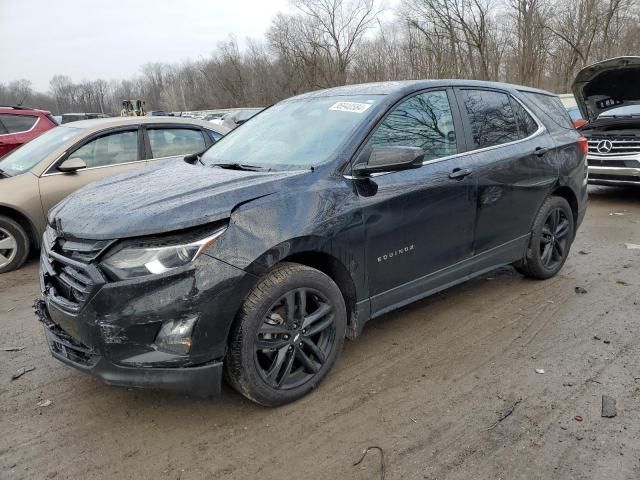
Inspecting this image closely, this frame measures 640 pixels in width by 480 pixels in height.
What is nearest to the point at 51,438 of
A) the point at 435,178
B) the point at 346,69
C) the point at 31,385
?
the point at 31,385

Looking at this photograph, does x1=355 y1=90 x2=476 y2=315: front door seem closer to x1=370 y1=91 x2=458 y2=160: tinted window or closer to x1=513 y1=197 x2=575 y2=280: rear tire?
x1=370 y1=91 x2=458 y2=160: tinted window

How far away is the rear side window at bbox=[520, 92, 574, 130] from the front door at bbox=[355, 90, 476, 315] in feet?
4.21

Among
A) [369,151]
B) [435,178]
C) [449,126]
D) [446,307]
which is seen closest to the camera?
[369,151]

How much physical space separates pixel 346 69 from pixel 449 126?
48060 millimetres

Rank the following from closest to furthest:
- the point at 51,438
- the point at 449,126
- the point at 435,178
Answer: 1. the point at 51,438
2. the point at 435,178
3. the point at 449,126

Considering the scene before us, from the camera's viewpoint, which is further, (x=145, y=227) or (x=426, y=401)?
(x=426, y=401)

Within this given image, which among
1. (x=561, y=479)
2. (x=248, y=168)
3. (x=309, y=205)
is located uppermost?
(x=248, y=168)

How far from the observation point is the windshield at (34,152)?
5.76 m

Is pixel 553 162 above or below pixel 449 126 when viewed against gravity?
below

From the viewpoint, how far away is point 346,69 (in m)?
49.0

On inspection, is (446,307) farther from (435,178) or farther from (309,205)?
(309,205)

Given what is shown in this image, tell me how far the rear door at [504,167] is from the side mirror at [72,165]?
4.12m

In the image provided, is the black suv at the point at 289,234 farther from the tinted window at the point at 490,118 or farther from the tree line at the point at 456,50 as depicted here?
the tree line at the point at 456,50

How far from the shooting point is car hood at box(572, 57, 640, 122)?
7246mm
